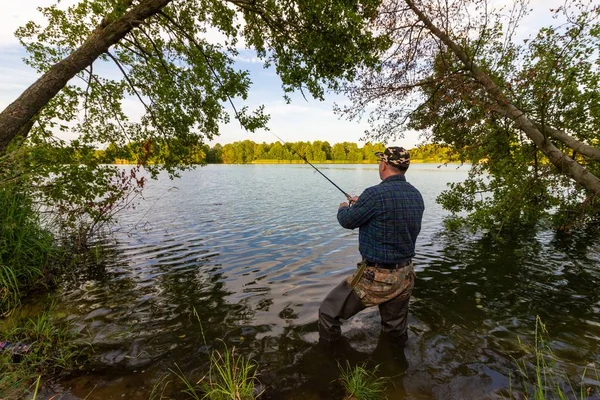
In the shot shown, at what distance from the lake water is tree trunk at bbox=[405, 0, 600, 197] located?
10.0ft

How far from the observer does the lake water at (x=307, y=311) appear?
4109 millimetres

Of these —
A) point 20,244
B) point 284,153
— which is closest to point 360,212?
point 20,244

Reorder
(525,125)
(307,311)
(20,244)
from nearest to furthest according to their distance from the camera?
(307,311)
(20,244)
(525,125)

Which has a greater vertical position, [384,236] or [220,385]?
[384,236]

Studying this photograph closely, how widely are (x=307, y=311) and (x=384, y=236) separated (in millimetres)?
3171

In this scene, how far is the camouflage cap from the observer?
3969mm

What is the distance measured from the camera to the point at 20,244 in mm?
6426

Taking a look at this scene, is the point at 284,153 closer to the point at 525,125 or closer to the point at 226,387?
Result: the point at 525,125

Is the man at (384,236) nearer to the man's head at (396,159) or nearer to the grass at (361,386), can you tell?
the man's head at (396,159)

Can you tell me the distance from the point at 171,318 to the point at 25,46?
897 cm

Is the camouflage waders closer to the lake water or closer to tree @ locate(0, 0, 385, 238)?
the lake water

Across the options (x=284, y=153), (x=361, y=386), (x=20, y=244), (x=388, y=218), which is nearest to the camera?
(x=361, y=386)

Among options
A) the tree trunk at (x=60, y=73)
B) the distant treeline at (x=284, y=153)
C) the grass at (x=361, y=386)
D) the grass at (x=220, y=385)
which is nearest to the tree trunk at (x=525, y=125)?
the grass at (x=361, y=386)

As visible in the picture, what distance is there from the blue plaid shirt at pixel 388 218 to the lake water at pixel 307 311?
76.2 inches
